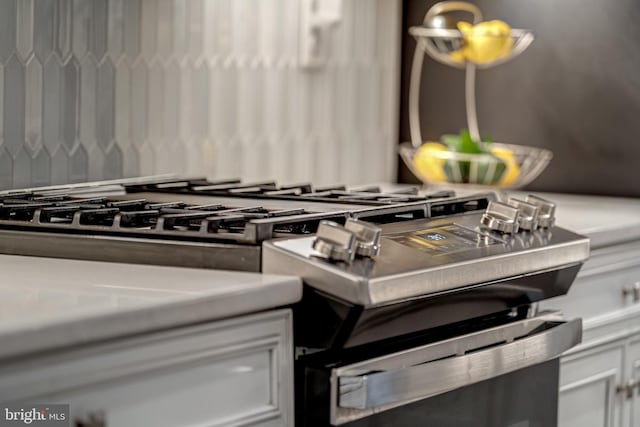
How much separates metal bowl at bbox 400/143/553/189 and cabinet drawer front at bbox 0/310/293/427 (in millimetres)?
1126

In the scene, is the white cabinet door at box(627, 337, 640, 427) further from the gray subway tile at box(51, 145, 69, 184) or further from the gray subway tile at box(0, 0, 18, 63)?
the gray subway tile at box(0, 0, 18, 63)

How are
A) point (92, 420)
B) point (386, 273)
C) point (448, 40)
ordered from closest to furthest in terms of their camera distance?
point (92, 420) < point (386, 273) < point (448, 40)

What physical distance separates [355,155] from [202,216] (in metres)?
1.29

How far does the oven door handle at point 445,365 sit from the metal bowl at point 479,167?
0.68m

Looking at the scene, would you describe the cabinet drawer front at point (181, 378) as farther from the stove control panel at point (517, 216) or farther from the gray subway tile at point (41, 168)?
the gray subway tile at point (41, 168)

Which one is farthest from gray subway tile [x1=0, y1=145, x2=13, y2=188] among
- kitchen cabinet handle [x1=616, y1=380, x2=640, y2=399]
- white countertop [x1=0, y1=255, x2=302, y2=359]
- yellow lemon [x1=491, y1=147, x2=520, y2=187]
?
kitchen cabinet handle [x1=616, y1=380, x2=640, y2=399]

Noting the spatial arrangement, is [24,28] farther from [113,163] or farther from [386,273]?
[386,273]

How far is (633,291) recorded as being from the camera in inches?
80.4

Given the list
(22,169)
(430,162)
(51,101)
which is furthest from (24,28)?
(430,162)

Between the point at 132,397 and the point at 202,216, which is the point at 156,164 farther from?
the point at 132,397

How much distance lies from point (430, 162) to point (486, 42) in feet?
0.95

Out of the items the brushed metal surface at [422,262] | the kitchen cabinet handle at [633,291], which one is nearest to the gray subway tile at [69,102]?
the brushed metal surface at [422,262]

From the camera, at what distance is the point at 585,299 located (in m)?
1.91

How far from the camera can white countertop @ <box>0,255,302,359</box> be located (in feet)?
3.23
